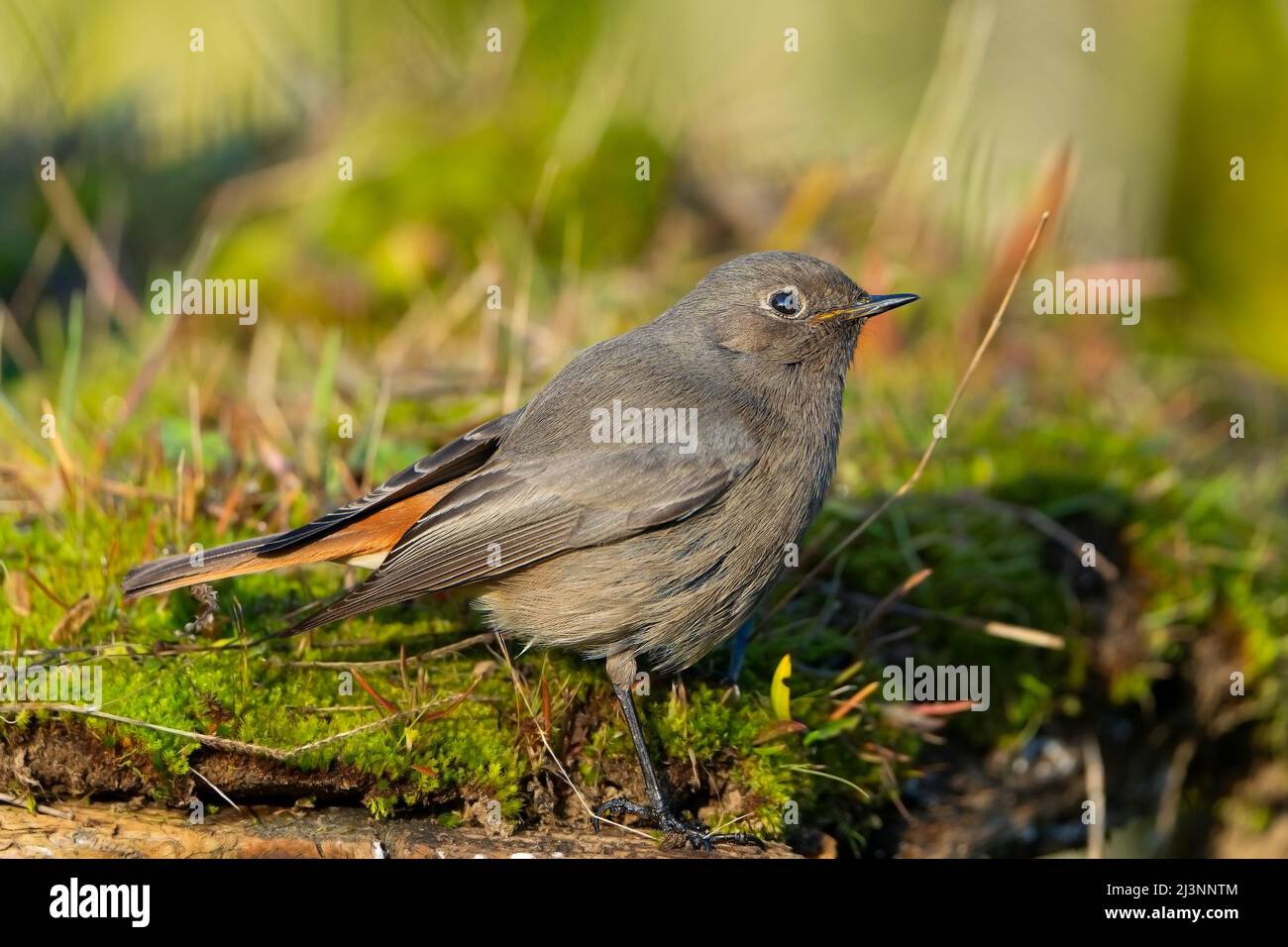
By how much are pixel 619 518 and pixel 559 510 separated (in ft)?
0.67

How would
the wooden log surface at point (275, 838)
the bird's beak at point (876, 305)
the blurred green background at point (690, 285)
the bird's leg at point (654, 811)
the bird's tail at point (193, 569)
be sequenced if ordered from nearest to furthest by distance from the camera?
the wooden log surface at point (275, 838)
the bird's leg at point (654, 811)
the bird's tail at point (193, 569)
the bird's beak at point (876, 305)
the blurred green background at point (690, 285)

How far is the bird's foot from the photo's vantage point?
4.01 metres

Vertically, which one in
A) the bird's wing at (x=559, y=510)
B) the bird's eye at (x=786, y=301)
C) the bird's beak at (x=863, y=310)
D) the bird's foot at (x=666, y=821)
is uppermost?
the bird's eye at (x=786, y=301)

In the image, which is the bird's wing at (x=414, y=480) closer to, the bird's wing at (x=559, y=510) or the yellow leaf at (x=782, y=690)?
the bird's wing at (x=559, y=510)

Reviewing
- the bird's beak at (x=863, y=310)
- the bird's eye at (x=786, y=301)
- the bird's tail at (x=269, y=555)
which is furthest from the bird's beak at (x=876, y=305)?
the bird's tail at (x=269, y=555)

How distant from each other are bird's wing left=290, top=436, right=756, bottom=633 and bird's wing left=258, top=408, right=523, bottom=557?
0.19m

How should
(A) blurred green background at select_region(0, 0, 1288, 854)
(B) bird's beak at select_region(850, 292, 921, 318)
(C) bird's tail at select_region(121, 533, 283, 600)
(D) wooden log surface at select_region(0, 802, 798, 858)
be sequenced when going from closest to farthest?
1. (D) wooden log surface at select_region(0, 802, 798, 858)
2. (C) bird's tail at select_region(121, 533, 283, 600)
3. (B) bird's beak at select_region(850, 292, 921, 318)
4. (A) blurred green background at select_region(0, 0, 1288, 854)

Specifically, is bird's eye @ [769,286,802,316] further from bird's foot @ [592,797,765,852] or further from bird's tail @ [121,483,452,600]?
bird's foot @ [592,797,765,852]

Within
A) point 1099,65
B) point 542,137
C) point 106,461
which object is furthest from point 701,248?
point 106,461

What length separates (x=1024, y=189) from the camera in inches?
334

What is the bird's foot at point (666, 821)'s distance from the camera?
401cm

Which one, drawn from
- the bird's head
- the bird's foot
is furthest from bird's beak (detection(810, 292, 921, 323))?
the bird's foot

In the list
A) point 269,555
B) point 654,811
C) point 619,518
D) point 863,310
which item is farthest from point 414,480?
point 863,310

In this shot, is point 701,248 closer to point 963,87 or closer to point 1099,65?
point 963,87
